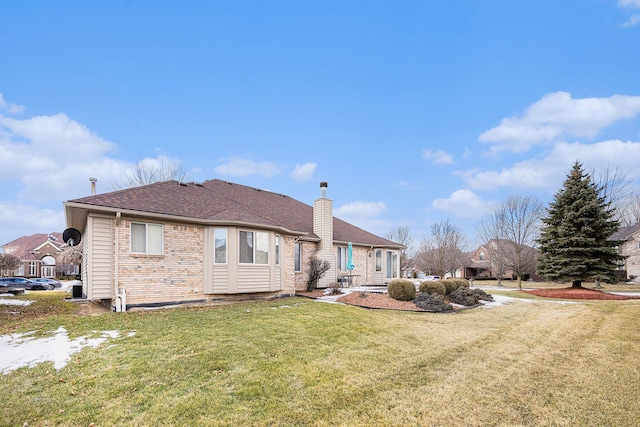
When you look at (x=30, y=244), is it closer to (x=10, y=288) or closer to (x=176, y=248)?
(x=10, y=288)

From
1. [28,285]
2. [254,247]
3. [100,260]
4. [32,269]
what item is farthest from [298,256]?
[32,269]

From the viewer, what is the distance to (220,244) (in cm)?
1233

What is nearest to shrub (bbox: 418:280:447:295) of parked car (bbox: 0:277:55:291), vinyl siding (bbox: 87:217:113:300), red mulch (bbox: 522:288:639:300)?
red mulch (bbox: 522:288:639:300)

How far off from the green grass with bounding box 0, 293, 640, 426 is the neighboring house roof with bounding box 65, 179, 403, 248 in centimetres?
359

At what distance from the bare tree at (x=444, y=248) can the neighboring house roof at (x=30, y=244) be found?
50422mm

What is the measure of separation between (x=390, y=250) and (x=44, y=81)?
22.2 metres

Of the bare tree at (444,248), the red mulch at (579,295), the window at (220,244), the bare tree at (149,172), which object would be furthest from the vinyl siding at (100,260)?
the bare tree at (444,248)

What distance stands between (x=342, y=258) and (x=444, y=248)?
21385 mm

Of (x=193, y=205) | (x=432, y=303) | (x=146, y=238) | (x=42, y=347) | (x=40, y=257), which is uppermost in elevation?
(x=193, y=205)

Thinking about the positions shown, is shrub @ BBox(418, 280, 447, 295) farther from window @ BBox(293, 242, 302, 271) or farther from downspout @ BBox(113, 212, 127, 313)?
downspout @ BBox(113, 212, 127, 313)

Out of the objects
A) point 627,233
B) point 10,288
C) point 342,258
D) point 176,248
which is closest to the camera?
point 176,248

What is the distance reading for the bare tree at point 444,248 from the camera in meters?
37.6

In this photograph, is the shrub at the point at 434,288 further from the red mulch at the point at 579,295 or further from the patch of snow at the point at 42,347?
the patch of snow at the point at 42,347

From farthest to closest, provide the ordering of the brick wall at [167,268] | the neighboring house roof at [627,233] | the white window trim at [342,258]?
1. the neighboring house roof at [627,233]
2. the white window trim at [342,258]
3. the brick wall at [167,268]
